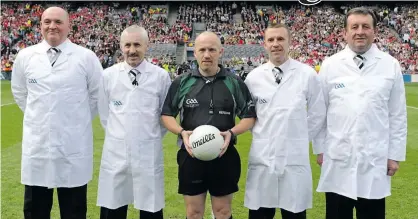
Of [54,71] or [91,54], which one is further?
[91,54]

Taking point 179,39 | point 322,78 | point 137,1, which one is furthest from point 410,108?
point 137,1

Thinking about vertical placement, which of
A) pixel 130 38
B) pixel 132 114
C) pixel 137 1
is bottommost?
pixel 132 114

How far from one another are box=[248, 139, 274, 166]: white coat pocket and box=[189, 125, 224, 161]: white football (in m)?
0.48

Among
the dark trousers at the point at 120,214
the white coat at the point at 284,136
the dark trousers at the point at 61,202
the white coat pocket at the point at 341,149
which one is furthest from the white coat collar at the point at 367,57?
the dark trousers at the point at 61,202

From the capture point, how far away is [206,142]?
4.22m

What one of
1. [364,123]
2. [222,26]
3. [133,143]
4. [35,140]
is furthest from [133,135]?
[222,26]

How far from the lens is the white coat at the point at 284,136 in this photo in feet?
14.9

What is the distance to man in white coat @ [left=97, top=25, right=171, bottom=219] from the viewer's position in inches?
187

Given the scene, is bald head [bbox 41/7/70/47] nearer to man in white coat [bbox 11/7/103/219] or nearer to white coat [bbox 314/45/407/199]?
man in white coat [bbox 11/7/103/219]

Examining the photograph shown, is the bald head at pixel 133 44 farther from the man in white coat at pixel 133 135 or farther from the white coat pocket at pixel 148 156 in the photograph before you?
the white coat pocket at pixel 148 156

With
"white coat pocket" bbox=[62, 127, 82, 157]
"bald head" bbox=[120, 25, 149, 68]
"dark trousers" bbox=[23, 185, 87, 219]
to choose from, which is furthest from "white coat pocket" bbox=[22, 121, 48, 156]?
"bald head" bbox=[120, 25, 149, 68]

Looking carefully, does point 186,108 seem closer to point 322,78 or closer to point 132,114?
point 132,114

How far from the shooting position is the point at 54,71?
15.8 feet

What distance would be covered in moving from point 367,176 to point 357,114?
63cm
